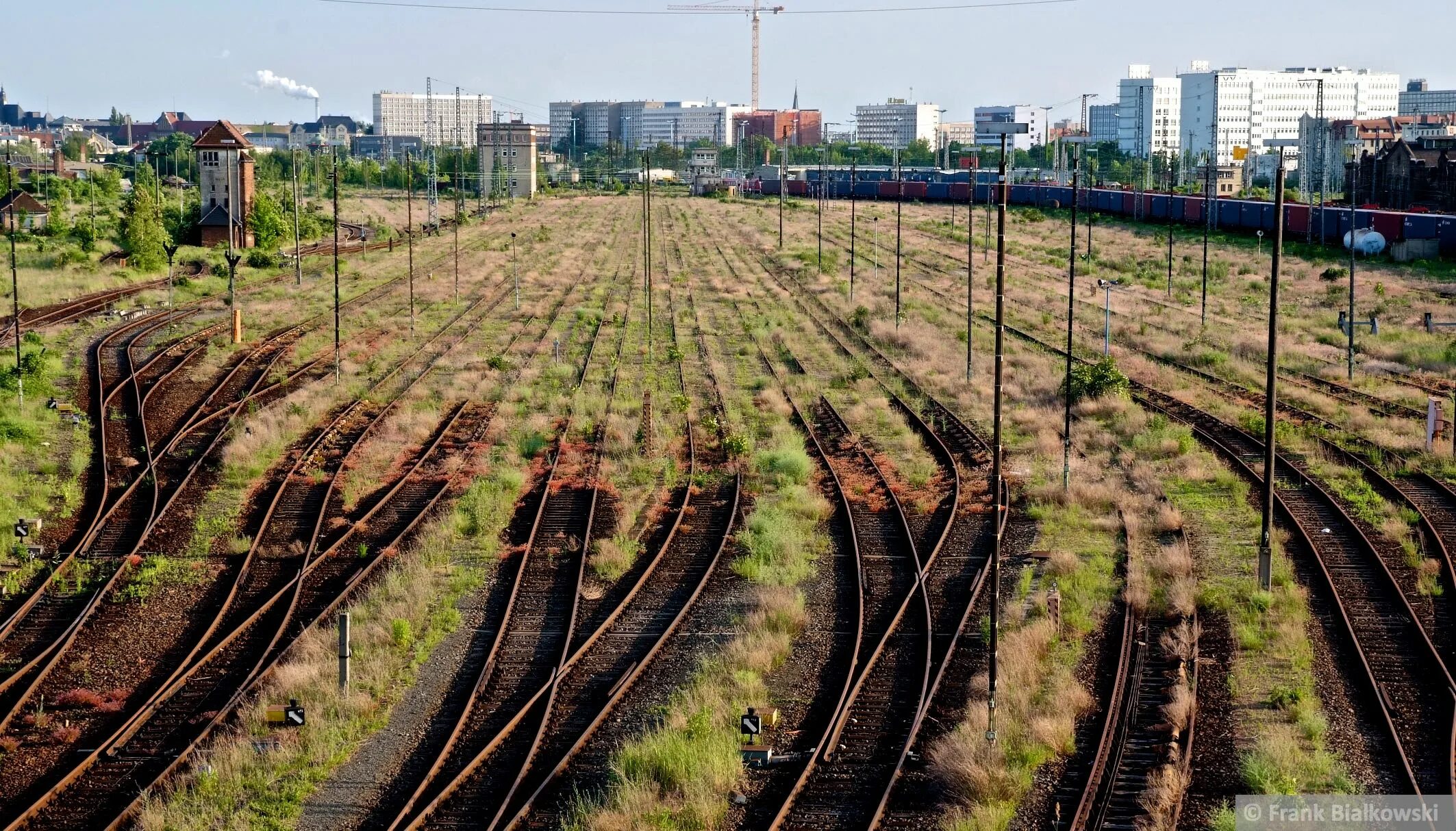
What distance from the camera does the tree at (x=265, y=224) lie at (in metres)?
74.5

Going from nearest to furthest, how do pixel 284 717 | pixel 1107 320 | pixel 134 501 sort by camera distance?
1. pixel 284 717
2. pixel 134 501
3. pixel 1107 320

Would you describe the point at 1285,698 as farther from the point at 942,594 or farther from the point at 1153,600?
the point at 942,594

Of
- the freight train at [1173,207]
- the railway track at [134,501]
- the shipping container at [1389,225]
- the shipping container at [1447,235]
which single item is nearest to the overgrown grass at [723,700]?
the railway track at [134,501]

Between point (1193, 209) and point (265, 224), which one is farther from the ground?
point (1193, 209)

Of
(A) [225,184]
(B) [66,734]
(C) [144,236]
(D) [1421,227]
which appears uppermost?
(A) [225,184]

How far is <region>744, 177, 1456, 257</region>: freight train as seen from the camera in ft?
223

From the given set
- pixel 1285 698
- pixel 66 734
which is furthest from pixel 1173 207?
pixel 66 734

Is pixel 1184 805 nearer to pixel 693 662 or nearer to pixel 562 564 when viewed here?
pixel 693 662

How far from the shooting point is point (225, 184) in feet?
258

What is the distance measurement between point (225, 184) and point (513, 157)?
76.3m

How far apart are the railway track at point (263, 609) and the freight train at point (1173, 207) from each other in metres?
29.0

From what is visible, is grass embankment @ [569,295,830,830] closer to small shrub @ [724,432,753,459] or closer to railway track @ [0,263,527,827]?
small shrub @ [724,432,753,459]

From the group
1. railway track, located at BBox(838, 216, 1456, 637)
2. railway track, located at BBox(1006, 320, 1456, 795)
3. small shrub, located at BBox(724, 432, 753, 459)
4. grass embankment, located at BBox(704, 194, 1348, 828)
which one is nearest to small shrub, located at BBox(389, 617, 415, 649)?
grass embankment, located at BBox(704, 194, 1348, 828)

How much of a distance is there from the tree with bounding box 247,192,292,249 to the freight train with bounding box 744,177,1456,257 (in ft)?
99.8
